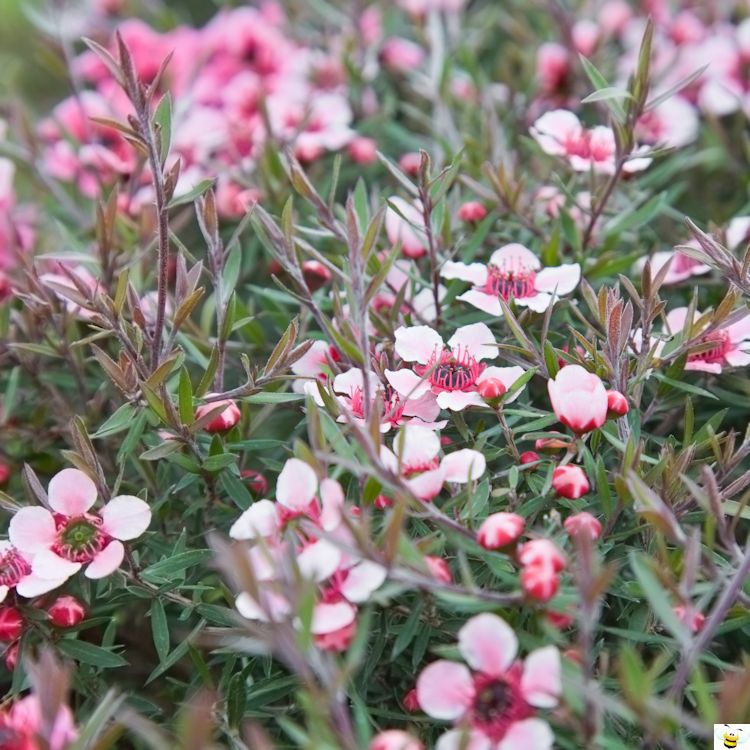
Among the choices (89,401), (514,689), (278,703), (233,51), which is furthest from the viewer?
(233,51)

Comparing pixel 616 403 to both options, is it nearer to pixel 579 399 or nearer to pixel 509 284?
pixel 579 399

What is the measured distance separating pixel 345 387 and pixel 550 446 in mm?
214

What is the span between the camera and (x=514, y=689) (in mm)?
750

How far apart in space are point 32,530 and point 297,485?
11.5 inches

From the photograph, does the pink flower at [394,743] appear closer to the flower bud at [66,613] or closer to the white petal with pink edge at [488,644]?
the white petal with pink edge at [488,644]

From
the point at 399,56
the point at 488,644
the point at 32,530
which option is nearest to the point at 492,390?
the point at 488,644

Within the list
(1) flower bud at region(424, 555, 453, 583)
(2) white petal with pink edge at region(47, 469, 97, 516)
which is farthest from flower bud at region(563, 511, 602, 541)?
(2) white petal with pink edge at region(47, 469, 97, 516)

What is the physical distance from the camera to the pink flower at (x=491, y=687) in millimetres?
718

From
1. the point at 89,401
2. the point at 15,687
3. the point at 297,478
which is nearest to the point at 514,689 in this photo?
the point at 297,478

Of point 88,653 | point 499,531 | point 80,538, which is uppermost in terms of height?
point 499,531

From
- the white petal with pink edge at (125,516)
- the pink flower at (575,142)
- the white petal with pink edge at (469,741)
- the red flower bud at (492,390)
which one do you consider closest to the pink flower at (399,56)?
the pink flower at (575,142)

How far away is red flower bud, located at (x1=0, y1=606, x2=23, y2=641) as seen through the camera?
91cm

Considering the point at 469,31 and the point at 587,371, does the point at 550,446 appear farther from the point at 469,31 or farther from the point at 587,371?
the point at 469,31

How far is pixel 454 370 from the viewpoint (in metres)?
0.99
